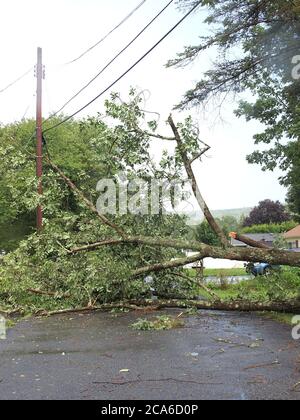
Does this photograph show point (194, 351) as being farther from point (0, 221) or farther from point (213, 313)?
point (0, 221)

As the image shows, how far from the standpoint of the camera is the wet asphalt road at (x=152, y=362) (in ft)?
15.1

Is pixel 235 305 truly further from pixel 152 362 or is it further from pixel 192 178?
pixel 152 362

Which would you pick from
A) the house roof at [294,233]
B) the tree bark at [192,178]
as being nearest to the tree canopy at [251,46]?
the tree bark at [192,178]

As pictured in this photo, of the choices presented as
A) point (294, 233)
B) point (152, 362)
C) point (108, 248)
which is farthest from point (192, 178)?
point (294, 233)

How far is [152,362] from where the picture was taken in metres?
5.81

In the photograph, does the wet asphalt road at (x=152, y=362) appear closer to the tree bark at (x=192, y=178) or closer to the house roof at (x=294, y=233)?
the tree bark at (x=192, y=178)

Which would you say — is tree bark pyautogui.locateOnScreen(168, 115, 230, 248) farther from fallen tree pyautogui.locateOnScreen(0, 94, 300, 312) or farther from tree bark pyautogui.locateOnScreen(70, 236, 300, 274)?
tree bark pyautogui.locateOnScreen(70, 236, 300, 274)

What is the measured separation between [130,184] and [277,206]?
188ft

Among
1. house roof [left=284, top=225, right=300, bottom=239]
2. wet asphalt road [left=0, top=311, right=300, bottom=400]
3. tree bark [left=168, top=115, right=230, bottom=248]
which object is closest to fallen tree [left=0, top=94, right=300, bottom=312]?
tree bark [left=168, top=115, right=230, bottom=248]

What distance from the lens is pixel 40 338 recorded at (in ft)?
25.4

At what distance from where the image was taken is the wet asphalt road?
4.61m

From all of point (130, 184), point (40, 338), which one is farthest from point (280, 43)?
point (40, 338)

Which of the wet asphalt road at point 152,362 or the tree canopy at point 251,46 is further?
the tree canopy at point 251,46
